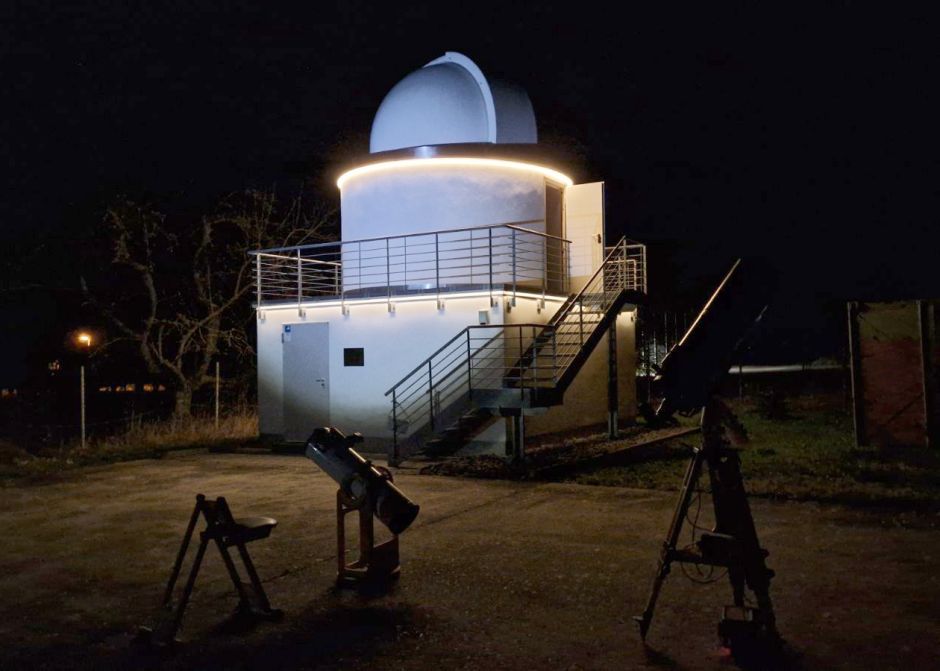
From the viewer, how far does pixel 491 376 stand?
1579 centimetres

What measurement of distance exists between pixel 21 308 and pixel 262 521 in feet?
98.9

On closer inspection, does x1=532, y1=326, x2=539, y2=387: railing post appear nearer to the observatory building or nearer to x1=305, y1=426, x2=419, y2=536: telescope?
the observatory building

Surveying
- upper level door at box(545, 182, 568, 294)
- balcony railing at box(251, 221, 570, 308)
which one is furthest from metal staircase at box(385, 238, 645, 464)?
upper level door at box(545, 182, 568, 294)

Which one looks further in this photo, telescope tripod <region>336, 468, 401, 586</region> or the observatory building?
the observatory building

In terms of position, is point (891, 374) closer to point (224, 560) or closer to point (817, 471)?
point (817, 471)

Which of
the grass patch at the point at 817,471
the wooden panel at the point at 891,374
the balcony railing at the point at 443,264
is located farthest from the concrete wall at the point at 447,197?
the wooden panel at the point at 891,374

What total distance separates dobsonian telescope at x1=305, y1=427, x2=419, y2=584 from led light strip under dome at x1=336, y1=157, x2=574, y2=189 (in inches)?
463

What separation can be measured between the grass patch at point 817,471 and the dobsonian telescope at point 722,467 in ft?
17.1

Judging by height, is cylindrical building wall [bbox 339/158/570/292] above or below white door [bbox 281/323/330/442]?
above

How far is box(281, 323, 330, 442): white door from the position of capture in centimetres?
1814

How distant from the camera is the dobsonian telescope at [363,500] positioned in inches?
269

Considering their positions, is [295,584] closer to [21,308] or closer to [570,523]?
[570,523]

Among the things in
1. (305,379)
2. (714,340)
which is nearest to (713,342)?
(714,340)

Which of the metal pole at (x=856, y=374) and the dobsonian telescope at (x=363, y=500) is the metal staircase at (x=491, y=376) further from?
the dobsonian telescope at (x=363, y=500)
